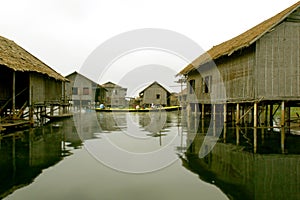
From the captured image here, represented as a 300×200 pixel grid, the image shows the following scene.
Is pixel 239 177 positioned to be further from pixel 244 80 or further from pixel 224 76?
pixel 224 76

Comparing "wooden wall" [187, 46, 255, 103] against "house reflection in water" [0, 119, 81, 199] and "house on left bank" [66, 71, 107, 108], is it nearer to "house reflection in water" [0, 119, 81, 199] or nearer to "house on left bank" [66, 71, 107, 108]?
"house reflection in water" [0, 119, 81, 199]

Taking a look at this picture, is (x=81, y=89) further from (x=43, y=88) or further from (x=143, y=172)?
(x=143, y=172)

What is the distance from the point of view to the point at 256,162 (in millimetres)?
8531

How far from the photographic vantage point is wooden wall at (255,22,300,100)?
41.7 ft

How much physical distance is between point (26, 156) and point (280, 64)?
38.0 feet

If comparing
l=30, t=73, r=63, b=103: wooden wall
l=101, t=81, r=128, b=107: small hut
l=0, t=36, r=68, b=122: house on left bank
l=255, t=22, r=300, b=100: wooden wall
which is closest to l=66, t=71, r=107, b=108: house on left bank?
l=101, t=81, r=128, b=107: small hut

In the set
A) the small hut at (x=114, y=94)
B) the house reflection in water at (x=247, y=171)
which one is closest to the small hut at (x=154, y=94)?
the small hut at (x=114, y=94)

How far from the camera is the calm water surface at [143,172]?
19.5ft

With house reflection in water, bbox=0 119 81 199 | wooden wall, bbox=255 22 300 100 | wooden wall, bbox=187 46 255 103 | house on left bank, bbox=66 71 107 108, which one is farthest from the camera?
house on left bank, bbox=66 71 107 108

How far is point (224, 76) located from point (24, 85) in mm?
13451

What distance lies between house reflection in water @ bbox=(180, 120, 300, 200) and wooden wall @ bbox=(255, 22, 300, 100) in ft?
12.1

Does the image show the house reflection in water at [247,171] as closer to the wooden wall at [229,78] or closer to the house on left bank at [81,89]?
the wooden wall at [229,78]

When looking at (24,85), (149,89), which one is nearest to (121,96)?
(149,89)

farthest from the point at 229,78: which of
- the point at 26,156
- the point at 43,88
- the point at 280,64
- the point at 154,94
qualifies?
the point at 154,94
